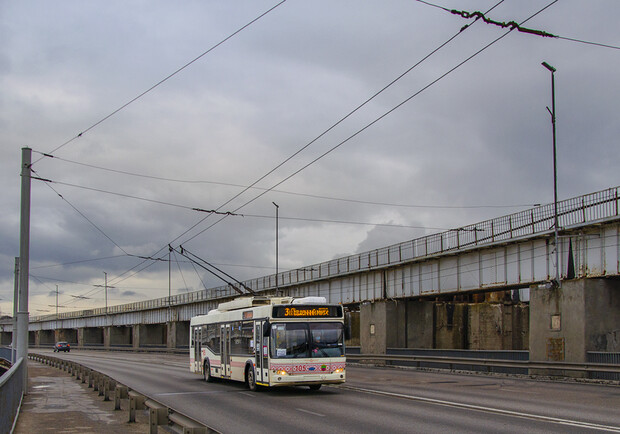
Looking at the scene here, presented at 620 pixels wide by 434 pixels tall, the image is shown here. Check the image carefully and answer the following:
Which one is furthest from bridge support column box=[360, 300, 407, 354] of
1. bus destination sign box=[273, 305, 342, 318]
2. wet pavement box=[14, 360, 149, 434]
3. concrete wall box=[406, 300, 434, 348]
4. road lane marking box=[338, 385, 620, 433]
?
wet pavement box=[14, 360, 149, 434]

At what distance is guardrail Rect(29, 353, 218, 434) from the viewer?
33.3ft

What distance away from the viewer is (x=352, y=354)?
45.6 meters

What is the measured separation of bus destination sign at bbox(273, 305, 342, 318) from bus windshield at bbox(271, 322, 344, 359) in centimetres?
24

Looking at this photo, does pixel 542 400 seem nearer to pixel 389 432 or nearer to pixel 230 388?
pixel 389 432

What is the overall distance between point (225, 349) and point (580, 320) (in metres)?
15.0

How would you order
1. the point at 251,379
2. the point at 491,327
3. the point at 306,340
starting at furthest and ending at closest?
the point at 491,327 → the point at 251,379 → the point at 306,340

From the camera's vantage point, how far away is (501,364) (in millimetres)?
30750

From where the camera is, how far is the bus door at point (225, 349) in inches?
971

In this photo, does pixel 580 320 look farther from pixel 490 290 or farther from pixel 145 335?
pixel 145 335

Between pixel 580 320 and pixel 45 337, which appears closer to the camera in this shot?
pixel 580 320

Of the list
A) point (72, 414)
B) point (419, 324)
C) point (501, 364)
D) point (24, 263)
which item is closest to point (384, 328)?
point (419, 324)

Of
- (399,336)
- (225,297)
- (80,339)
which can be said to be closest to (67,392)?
(399,336)

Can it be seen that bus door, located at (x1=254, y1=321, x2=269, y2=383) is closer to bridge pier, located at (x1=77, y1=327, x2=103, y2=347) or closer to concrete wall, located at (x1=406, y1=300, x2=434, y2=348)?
concrete wall, located at (x1=406, y1=300, x2=434, y2=348)

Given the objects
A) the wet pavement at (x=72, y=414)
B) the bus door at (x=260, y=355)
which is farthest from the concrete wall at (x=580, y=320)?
the wet pavement at (x=72, y=414)
